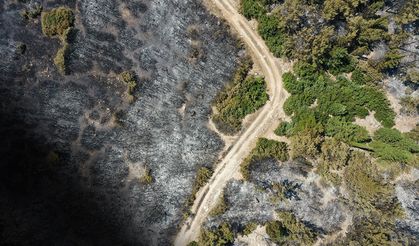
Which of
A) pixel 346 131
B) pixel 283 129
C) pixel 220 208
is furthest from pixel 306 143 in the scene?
pixel 220 208

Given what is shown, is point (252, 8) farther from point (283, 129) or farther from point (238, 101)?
point (283, 129)

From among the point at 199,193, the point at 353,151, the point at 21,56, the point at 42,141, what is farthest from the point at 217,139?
the point at 21,56

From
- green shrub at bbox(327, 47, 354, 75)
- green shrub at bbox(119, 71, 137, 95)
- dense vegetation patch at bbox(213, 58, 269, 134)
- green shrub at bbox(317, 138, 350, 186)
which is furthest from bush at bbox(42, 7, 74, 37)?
green shrub at bbox(317, 138, 350, 186)

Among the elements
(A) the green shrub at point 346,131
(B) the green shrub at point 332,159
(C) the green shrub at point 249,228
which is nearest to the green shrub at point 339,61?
(A) the green shrub at point 346,131

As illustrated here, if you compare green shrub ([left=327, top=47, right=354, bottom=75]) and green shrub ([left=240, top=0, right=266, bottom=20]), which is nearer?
green shrub ([left=240, top=0, right=266, bottom=20])

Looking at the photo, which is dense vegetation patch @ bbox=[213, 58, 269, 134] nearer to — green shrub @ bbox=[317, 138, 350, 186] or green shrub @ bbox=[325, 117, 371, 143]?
green shrub @ bbox=[325, 117, 371, 143]

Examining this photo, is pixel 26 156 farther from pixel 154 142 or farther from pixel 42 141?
pixel 154 142

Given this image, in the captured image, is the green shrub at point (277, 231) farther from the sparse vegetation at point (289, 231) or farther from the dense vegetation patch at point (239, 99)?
the dense vegetation patch at point (239, 99)
